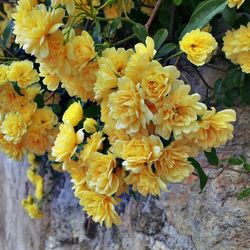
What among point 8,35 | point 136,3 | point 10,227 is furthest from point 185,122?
point 10,227

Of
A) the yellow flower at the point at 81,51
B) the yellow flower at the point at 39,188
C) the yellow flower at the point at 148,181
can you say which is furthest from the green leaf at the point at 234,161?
the yellow flower at the point at 39,188

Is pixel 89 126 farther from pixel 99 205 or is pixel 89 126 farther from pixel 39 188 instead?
pixel 39 188

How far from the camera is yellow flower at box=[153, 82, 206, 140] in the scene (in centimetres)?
106

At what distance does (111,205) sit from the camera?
1.17 meters

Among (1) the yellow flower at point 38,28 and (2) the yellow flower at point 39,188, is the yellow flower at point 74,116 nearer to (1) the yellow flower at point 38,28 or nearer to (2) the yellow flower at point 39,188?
(1) the yellow flower at point 38,28

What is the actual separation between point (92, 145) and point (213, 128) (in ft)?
0.84

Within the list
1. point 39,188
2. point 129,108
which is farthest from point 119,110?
point 39,188

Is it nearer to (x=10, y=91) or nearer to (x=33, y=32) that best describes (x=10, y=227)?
(x=10, y=91)

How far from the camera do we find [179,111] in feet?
3.50

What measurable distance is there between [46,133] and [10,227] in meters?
1.37

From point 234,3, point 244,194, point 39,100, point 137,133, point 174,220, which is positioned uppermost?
point 234,3

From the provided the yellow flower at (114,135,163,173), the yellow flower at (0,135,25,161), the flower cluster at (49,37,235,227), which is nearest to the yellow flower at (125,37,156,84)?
the flower cluster at (49,37,235,227)

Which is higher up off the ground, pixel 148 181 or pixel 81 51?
pixel 81 51

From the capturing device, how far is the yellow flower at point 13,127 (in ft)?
4.92
